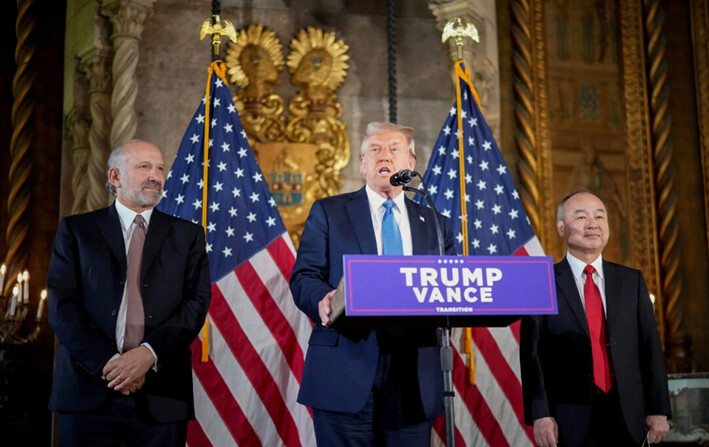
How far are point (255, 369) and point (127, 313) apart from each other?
3.84ft

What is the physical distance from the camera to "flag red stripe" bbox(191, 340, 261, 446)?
4340 mm

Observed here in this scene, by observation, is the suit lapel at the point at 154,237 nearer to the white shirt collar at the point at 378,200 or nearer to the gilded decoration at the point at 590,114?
the white shirt collar at the point at 378,200

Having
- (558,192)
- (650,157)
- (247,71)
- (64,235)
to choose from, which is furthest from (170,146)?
(650,157)

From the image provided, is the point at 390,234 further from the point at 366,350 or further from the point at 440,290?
the point at 440,290

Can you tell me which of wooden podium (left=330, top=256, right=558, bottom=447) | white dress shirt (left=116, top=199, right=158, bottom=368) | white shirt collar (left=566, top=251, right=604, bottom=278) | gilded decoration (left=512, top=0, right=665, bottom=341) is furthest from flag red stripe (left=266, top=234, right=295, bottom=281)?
gilded decoration (left=512, top=0, right=665, bottom=341)

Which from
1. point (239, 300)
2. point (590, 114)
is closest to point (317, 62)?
point (239, 300)

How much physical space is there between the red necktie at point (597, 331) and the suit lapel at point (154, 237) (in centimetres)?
176

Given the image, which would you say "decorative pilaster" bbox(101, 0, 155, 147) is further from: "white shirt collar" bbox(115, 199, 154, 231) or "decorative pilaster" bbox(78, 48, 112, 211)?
"white shirt collar" bbox(115, 199, 154, 231)

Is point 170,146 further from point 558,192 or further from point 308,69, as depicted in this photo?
point 558,192

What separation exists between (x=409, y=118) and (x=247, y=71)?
1.18m

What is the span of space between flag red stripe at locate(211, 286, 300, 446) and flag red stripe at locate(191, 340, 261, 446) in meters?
0.12

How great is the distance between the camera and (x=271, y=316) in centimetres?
454

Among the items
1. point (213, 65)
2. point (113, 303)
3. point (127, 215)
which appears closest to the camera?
point (113, 303)

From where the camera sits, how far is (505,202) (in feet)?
16.4
